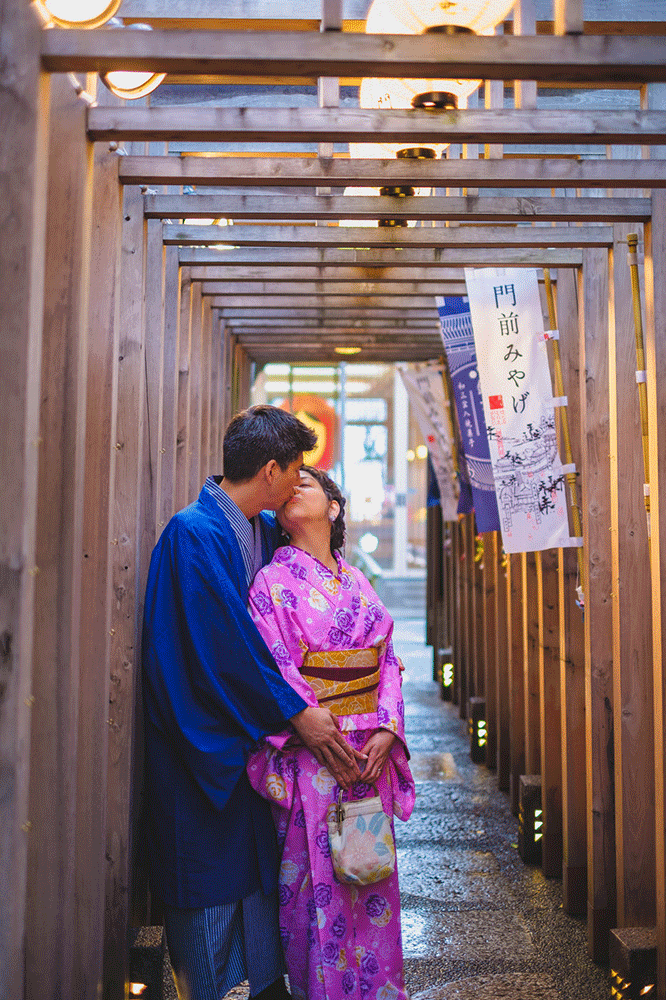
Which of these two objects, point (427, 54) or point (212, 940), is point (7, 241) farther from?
point (212, 940)

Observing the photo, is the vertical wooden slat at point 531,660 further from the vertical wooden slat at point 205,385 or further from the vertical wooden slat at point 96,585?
the vertical wooden slat at point 96,585

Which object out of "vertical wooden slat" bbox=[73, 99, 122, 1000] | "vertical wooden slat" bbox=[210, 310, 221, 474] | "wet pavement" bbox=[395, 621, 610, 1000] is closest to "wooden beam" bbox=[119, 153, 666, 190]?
"vertical wooden slat" bbox=[73, 99, 122, 1000]

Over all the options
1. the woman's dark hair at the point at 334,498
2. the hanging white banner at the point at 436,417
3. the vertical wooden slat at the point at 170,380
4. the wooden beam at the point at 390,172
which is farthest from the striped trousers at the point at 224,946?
the hanging white banner at the point at 436,417

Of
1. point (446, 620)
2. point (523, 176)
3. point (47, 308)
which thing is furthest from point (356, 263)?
point (446, 620)

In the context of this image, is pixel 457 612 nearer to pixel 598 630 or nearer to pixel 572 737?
pixel 572 737

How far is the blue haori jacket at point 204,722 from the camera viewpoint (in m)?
3.32

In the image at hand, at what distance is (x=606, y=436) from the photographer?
459 cm

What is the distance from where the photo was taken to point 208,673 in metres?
3.33

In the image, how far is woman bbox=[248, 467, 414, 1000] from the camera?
3373mm

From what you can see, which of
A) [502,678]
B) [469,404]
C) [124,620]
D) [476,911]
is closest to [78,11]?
[124,620]

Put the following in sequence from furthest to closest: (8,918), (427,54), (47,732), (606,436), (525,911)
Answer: (525,911) → (606,436) → (47,732) → (427,54) → (8,918)

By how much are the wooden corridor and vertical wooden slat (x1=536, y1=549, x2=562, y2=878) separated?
0.02m

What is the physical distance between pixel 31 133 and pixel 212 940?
114 inches

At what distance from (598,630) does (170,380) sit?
2.63 m
